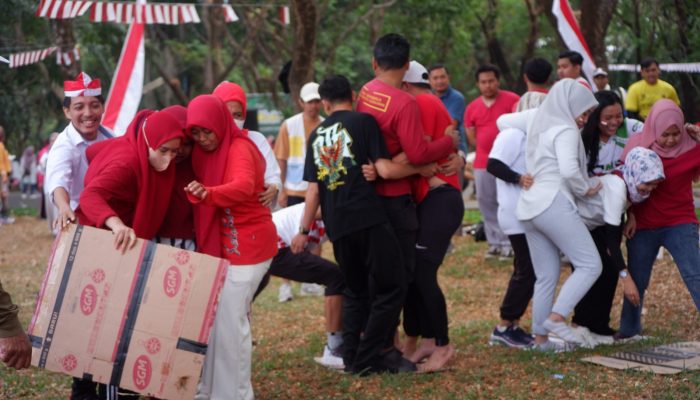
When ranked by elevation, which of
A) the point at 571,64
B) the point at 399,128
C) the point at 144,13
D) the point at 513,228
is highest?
the point at 571,64

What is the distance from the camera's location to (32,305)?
10.2 m

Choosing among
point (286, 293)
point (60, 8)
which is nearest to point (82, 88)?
point (286, 293)

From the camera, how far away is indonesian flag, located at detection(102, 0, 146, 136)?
10.0 meters

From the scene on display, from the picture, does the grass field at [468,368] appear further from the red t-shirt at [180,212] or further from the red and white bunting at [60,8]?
the red and white bunting at [60,8]

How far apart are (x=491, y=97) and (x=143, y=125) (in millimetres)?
6185

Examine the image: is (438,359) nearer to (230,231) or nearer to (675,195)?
(230,231)

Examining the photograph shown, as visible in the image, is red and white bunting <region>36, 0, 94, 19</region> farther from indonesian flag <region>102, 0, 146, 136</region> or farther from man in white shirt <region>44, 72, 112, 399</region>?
man in white shirt <region>44, 72, 112, 399</region>

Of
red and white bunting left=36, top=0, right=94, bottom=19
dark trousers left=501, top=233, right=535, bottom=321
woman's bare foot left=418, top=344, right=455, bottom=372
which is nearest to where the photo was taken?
woman's bare foot left=418, top=344, right=455, bottom=372

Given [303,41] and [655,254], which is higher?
[303,41]

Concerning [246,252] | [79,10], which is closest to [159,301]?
[246,252]

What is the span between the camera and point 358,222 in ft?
20.2

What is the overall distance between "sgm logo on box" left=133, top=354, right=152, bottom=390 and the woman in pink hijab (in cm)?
377

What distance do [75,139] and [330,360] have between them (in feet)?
7.93

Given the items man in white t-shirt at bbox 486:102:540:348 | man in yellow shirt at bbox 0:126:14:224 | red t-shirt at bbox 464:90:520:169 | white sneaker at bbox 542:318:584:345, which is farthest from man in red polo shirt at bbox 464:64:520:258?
man in yellow shirt at bbox 0:126:14:224
